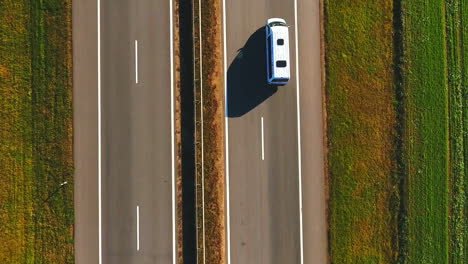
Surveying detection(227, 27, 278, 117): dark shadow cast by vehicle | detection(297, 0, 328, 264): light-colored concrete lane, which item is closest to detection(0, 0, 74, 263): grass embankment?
detection(227, 27, 278, 117): dark shadow cast by vehicle

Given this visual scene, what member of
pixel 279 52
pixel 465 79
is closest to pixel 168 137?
pixel 279 52

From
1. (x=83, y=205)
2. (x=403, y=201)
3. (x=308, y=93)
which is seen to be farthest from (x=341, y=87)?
(x=83, y=205)

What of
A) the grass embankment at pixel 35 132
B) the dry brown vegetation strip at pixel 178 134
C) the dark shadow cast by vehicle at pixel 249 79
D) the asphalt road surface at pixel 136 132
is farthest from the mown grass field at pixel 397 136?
the grass embankment at pixel 35 132

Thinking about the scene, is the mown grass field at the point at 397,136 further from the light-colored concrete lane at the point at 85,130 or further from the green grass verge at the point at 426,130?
the light-colored concrete lane at the point at 85,130

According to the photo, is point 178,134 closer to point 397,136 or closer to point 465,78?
point 397,136

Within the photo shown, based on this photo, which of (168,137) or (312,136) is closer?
(168,137)
